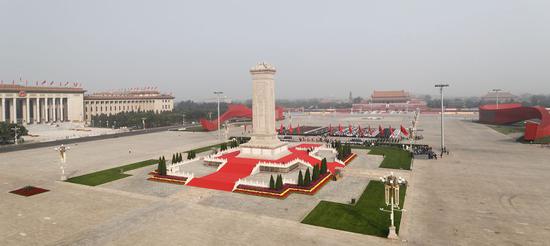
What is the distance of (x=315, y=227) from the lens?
22453 mm

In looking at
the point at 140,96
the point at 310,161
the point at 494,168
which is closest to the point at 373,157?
the point at 310,161

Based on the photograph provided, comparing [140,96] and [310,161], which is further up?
[140,96]

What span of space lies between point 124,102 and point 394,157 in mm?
129567

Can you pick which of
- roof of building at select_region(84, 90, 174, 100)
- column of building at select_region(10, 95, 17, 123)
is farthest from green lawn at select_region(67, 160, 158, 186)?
roof of building at select_region(84, 90, 174, 100)

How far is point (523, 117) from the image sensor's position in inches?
3423

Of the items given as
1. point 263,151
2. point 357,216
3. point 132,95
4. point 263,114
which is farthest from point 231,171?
point 132,95

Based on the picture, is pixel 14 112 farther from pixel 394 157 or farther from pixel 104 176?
pixel 394 157

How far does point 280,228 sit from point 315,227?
2355mm

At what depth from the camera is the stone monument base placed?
138ft

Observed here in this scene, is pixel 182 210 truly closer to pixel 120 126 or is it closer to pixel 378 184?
pixel 378 184

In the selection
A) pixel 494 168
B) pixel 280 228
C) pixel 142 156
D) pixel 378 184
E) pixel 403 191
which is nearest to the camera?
pixel 280 228

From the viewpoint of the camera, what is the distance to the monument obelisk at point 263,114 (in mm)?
42219

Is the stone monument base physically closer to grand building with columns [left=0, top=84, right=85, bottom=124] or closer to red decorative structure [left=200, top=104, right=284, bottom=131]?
red decorative structure [left=200, top=104, right=284, bottom=131]

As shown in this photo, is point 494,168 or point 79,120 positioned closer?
point 494,168
